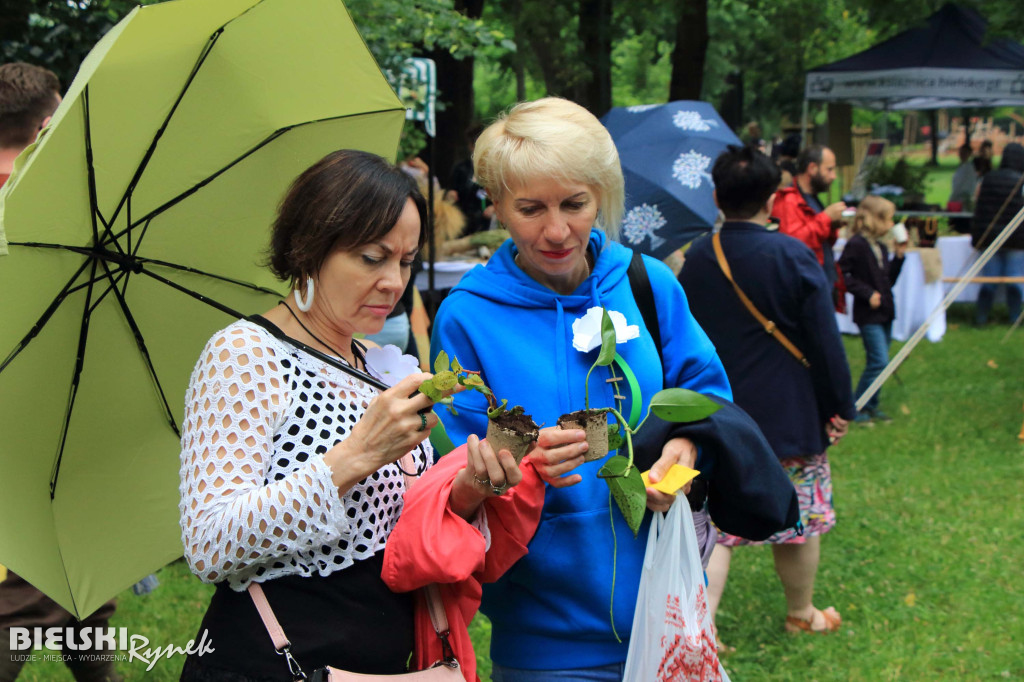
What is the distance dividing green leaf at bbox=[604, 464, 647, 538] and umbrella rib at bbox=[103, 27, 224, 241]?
1.21m

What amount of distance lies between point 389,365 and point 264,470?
0.43 metres

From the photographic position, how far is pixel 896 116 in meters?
54.6

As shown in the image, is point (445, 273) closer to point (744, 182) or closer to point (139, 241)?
point (744, 182)

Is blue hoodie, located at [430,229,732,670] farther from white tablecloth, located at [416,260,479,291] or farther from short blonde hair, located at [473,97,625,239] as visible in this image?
white tablecloth, located at [416,260,479,291]

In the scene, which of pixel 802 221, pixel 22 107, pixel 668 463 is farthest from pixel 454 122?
pixel 668 463

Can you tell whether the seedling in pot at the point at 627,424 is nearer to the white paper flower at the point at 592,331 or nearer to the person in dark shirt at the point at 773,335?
the white paper flower at the point at 592,331

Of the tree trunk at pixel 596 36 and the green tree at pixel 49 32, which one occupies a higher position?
the green tree at pixel 49 32

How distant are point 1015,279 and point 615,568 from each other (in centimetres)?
1080

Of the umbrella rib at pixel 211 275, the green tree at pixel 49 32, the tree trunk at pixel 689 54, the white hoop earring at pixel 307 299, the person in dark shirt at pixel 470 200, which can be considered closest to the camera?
the white hoop earring at pixel 307 299

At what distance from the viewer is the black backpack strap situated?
239 centimetres

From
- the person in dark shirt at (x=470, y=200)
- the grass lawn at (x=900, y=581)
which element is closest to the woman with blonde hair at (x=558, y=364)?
the grass lawn at (x=900, y=581)

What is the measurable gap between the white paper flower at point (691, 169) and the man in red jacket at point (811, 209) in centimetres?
151

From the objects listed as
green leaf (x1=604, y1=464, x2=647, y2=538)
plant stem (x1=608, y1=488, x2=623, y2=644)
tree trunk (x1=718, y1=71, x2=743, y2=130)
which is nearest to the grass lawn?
plant stem (x1=608, y1=488, x2=623, y2=644)

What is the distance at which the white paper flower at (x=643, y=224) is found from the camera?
5828mm
